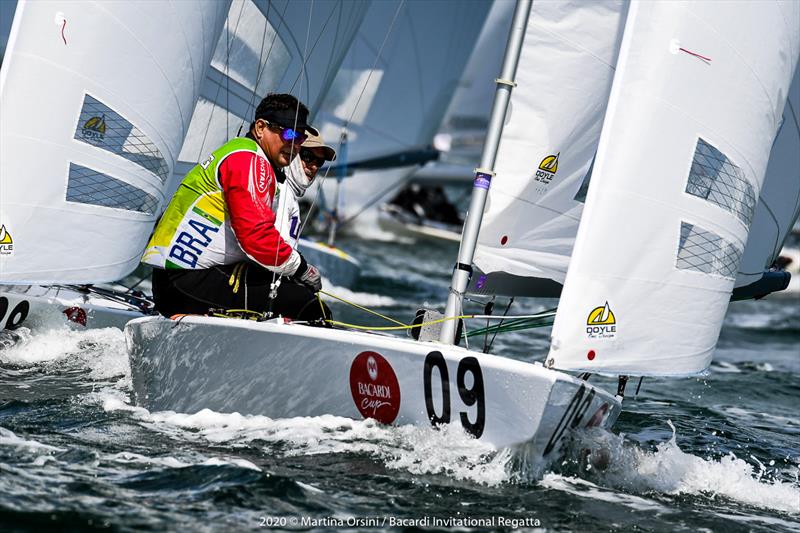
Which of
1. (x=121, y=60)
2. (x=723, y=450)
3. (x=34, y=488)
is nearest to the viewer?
(x=34, y=488)

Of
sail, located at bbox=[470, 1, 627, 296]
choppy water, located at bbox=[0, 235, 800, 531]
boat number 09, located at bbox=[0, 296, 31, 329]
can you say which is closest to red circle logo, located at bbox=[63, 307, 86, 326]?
boat number 09, located at bbox=[0, 296, 31, 329]

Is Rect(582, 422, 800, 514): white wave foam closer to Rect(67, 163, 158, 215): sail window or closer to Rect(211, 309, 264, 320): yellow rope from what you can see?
Rect(211, 309, 264, 320): yellow rope

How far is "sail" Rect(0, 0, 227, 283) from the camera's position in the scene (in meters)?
4.16

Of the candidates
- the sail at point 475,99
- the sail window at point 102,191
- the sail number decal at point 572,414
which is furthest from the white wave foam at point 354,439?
the sail at point 475,99

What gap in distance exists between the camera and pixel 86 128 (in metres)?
4.32

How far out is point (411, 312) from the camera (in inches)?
400

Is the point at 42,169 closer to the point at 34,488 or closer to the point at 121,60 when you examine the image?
the point at 121,60

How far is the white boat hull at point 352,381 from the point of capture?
11.5ft

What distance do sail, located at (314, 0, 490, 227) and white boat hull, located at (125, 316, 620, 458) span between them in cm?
594

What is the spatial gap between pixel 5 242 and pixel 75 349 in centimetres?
166

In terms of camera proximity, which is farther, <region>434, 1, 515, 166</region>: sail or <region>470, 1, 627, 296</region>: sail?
<region>434, 1, 515, 166</region>: sail

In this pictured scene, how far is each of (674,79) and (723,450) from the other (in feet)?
6.48

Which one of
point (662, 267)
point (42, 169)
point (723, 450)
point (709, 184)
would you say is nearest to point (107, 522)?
point (42, 169)

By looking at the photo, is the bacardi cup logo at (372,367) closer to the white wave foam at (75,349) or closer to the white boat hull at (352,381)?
the white boat hull at (352,381)
